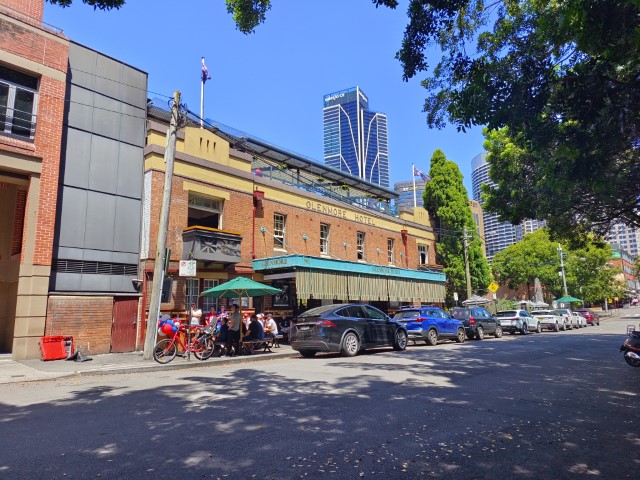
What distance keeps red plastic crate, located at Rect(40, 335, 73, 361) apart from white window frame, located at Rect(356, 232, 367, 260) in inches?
634

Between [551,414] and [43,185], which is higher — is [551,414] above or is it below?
below

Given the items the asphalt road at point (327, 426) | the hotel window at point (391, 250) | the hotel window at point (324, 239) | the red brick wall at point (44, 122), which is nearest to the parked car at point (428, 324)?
the hotel window at point (324, 239)

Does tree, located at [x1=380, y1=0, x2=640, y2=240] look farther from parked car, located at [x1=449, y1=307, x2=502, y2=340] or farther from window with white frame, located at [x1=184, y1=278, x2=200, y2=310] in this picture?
parked car, located at [x1=449, y1=307, x2=502, y2=340]

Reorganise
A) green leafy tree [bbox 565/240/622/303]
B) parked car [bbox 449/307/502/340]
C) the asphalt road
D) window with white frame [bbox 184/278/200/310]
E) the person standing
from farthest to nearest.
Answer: green leafy tree [bbox 565/240/622/303] → parked car [bbox 449/307/502/340] → window with white frame [bbox 184/278/200/310] → the person standing → the asphalt road

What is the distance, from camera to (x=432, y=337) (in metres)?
18.3

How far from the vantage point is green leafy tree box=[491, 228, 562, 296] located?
50.5 meters

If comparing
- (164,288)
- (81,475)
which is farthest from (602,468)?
(164,288)

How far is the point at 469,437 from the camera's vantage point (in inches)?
201

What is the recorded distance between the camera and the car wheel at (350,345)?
541 inches

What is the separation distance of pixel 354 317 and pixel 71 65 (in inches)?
515

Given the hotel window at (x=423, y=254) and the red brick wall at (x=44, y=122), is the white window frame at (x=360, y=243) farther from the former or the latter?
the red brick wall at (x=44, y=122)

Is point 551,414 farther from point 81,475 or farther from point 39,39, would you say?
point 39,39

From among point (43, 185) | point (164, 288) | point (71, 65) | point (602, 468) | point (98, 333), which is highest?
point (71, 65)

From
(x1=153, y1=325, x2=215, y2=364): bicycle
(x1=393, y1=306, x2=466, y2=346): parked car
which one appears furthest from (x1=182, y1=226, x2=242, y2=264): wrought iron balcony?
(x1=393, y1=306, x2=466, y2=346): parked car
